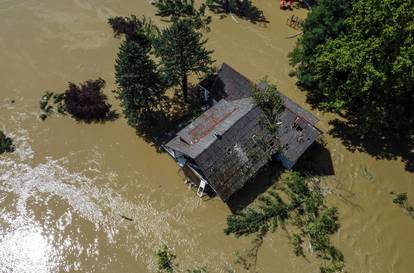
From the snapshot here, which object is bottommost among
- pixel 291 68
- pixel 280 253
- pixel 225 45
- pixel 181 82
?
pixel 280 253

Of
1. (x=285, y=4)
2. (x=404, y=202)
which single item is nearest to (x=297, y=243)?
(x=404, y=202)

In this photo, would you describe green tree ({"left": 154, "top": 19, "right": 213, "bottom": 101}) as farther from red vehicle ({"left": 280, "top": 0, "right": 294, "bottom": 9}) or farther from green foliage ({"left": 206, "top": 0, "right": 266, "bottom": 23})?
red vehicle ({"left": 280, "top": 0, "right": 294, "bottom": 9})

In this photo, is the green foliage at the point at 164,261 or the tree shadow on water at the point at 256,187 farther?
the tree shadow on water at the point at 256,187

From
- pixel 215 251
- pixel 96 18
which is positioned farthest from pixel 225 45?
pixel 215 251

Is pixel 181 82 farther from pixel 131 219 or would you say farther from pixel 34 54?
pixel 34 54

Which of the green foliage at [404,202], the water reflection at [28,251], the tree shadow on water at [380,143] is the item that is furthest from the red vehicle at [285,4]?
the water reflection at [28,251]

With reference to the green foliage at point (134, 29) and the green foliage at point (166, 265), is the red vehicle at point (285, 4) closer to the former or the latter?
the green foliage at point (134, 29)

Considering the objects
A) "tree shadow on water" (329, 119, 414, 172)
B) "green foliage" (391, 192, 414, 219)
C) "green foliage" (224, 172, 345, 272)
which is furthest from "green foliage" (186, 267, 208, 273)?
"tree shadow on water" (329, 119, 414, 172)
